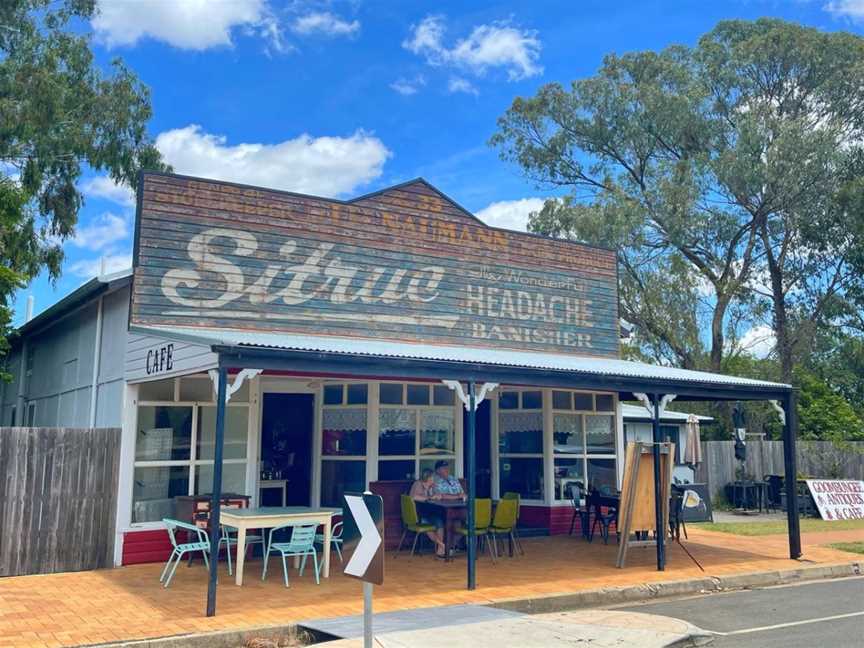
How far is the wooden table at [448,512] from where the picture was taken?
11414 millimetres

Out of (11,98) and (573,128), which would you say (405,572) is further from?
(573,128)

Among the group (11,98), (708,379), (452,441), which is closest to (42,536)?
(452,441)

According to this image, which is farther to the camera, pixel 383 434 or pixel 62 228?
pixel 62 228

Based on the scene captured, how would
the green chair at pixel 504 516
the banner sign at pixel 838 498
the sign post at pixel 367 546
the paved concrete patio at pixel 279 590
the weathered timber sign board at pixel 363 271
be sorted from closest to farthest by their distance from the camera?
the sign post at pixel 367 546
the paved concrete patio at pixel 279 590
the green chair at pixel 504 516
the weathered timber sign board at pixel 363 271
the banner sign at pixel 838 498

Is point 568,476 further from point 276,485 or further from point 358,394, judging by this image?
point 276,485

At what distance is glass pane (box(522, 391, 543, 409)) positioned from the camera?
14414 millimetres

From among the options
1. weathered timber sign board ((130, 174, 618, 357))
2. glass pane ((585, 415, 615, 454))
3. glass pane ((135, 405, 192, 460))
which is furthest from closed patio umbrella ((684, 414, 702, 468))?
glass pane ((135, 405, 192, 460))

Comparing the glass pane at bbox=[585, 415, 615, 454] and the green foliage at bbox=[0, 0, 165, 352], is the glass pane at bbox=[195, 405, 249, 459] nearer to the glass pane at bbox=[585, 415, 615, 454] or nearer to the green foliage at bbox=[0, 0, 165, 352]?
the glass pane at bbox=[585, 415, 615, 454]

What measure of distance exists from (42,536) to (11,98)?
52.1ft

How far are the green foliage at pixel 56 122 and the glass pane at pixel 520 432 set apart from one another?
550 inches

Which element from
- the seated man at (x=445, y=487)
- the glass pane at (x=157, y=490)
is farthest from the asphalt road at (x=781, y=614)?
the glass pane at (x=157, y=490)

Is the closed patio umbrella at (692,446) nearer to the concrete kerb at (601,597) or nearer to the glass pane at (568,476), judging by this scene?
the glass pane at (568,476)

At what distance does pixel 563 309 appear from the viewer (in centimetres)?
1565

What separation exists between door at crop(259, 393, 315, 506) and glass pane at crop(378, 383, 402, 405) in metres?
1.08
